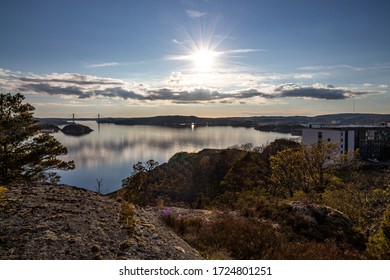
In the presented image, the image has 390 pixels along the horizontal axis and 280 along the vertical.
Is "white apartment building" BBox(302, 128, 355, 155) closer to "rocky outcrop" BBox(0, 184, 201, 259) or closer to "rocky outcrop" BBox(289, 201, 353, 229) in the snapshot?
"rocky outcrop" BBox(289, 201, 353, 229)

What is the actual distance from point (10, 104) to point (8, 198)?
7.23 metres

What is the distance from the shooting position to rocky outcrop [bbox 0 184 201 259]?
2.68 metres

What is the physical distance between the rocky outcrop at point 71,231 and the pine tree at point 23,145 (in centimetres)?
614

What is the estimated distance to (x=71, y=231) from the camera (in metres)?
2.97

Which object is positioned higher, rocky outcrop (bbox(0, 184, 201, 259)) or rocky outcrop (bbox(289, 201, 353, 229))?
rocky outcrop (bbox(0, 184, 201, 259))

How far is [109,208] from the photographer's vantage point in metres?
3.93

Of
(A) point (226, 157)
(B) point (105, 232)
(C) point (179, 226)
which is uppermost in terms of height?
(B) point (105, 232)

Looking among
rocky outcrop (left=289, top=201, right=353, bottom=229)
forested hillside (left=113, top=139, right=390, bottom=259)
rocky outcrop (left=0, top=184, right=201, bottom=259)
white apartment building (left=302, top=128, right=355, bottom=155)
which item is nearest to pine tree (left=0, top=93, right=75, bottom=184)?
forested hillside (left=113, top=139, right=390, bottom=259)

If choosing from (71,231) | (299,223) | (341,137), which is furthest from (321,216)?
(341,137)

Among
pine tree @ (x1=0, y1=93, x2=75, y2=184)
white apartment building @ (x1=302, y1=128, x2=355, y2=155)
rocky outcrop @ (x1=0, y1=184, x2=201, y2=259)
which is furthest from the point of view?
white apartment building @ (x1=302, y1=128, x2=355, y2=155)

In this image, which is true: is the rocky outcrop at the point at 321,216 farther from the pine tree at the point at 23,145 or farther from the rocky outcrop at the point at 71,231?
the pine tree at the point at 23,145

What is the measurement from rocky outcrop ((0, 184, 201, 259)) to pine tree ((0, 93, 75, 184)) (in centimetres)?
614
